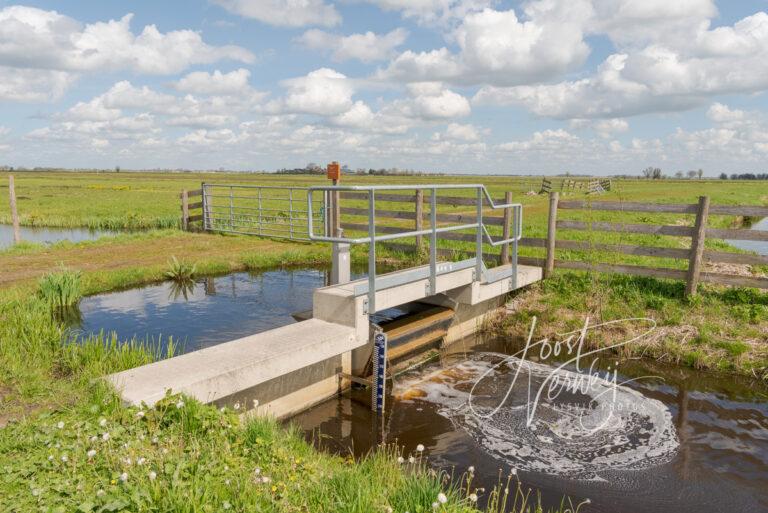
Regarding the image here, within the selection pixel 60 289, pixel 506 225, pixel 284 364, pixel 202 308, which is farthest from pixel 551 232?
pixel 60 289

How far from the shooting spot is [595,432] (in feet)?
20.1

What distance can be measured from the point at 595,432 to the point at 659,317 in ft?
12.7

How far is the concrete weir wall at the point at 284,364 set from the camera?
5105 millimetres

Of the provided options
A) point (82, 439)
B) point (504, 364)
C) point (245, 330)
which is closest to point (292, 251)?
point (245, 330)

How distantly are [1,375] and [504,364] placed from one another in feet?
21.5

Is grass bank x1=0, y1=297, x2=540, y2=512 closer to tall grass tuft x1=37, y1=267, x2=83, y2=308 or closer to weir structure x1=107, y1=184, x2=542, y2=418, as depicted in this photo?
weir structure x1=107, y1=184, x2=542, y2=418

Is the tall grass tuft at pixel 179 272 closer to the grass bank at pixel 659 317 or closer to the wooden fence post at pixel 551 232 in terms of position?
the grass bank at pixel 659 317

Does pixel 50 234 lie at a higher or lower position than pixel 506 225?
lower

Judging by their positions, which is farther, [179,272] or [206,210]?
[206,210]

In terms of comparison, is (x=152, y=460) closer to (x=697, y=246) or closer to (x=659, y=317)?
(x=659, y=317)

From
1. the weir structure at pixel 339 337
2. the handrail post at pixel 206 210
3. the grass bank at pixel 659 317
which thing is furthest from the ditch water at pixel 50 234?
the grass bank at pixel 659 317

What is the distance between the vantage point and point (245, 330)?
8.84 metres

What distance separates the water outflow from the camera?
555 cm

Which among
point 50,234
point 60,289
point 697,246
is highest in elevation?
point 697,246
